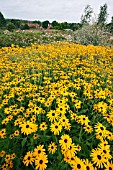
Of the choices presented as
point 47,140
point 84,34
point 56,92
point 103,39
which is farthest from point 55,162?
point 84,34

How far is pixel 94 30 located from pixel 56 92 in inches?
351

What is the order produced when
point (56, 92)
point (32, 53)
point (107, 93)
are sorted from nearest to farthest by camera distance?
point (56, 92)
point (107, 93)
point (32, 53)

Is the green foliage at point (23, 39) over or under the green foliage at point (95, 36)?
under

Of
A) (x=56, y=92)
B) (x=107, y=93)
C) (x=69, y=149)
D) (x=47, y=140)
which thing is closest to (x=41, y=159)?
(x=69, y=149)

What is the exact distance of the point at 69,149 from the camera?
74.3 inches

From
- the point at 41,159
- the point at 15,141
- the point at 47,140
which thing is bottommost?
the point at 15,141

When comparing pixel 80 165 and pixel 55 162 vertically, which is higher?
pixel 80 165

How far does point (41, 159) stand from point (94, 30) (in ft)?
33.9

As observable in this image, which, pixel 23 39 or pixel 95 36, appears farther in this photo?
pixel 23 39

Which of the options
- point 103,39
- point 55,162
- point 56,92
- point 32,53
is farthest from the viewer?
point 103,39

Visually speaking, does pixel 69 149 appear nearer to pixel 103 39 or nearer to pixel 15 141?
pixel 15 141

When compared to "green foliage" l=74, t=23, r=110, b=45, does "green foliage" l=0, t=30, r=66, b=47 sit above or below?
below

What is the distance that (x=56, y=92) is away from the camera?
3.11m

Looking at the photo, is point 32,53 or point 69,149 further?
point 32,53
